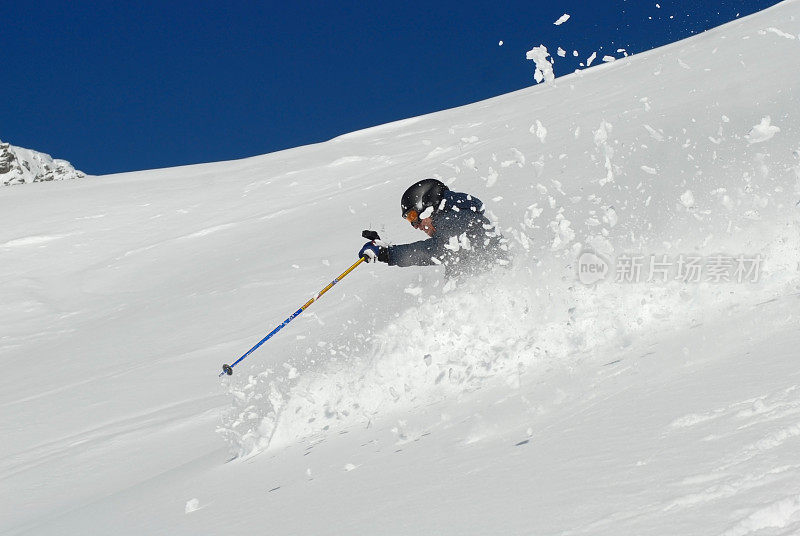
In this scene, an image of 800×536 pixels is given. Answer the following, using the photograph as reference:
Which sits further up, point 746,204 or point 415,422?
point 746,204

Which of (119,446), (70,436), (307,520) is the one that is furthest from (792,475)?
(70,436)

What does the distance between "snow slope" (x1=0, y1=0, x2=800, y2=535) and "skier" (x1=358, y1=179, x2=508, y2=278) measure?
15cm

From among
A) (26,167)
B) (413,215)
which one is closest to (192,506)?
(413,215)

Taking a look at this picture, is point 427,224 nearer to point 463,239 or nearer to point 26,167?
point 463,239

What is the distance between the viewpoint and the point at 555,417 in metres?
3.01

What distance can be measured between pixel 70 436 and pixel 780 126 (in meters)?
6.73

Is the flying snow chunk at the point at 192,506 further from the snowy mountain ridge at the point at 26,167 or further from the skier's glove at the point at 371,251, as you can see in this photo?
the snowy mountain ridge at the point at 26,167

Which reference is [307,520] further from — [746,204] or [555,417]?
[746,204]

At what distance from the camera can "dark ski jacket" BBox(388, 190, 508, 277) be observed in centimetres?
564

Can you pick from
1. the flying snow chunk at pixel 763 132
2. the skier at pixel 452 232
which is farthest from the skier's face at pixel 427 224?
the flying snow chunk at pixel 763 132

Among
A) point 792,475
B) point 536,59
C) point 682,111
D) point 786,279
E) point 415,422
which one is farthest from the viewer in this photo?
point 682,111

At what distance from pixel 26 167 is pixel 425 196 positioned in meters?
132

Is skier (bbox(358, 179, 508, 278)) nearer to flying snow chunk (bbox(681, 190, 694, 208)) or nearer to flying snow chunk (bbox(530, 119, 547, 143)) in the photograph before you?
flying snow chunk (bbox(681, 190, 694, 208))

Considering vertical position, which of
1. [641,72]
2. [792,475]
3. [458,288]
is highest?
[641,72]
